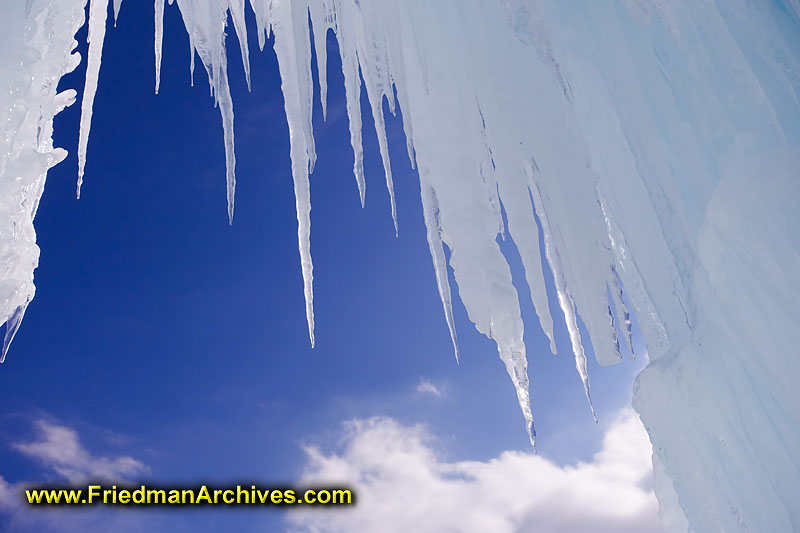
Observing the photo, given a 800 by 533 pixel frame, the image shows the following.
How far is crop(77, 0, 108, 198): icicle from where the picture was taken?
7.93 ft

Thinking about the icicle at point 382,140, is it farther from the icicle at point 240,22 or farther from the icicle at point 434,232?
the icicle at point 240,22

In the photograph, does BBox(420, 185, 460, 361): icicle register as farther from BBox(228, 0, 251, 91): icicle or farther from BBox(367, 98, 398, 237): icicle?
BBox(228, 0, 251, 91): icicle

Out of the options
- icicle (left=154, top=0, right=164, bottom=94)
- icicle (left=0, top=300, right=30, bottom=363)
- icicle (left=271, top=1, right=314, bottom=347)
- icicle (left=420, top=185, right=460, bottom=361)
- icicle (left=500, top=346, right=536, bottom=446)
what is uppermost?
icicle (left=154, top=0, right=164, bottom=94)

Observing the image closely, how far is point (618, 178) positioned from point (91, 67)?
7.36ft

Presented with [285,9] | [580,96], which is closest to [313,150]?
[285,9]

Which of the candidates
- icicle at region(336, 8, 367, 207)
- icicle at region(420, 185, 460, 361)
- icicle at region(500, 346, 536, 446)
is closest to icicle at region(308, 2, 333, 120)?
icicle at region(336, 8, 367, 207)

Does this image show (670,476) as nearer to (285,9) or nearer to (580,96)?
(580,96)

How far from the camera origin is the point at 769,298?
1645 mm

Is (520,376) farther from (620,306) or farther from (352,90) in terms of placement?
(352,90)

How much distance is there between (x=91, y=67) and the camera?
2414 mm

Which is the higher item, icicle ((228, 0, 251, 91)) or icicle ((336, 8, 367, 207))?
icicle ((228, 0, 251, 91))

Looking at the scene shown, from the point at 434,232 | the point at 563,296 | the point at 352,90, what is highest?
the point at 352,90

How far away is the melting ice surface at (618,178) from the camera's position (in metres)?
1.68

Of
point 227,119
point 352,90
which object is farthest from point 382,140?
point 227,119
